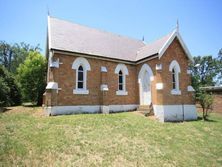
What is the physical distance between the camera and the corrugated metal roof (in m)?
16.2

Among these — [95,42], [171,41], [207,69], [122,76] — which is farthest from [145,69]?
[207,69]

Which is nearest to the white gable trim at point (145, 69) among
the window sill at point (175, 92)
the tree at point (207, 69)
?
the window sill at point (175, 92)

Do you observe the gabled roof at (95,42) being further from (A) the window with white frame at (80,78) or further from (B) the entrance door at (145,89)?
(B) the entrance door at (145,89)

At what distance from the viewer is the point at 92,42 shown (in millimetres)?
18750

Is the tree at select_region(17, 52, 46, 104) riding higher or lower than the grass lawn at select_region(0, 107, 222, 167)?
higher

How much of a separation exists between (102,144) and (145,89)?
422 inches

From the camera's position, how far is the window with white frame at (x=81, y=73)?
15.9 meters

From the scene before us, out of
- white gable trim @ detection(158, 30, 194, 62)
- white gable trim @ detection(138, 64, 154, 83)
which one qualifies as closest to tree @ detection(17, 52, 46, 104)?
white gable trim @ detection(138, 64, 154, 83)

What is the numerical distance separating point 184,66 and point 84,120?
12197mm

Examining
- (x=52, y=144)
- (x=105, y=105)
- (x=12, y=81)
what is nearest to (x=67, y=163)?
(x=52, y=144)

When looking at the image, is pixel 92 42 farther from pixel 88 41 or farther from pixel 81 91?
pixel 81 91

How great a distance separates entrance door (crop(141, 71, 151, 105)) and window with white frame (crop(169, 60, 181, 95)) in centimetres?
238

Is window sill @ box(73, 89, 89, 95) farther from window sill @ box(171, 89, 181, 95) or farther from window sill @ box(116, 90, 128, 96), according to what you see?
A: window sill @ box(171, 89, 181, 95)

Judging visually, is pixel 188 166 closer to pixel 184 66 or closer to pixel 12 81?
pixel 184 66
